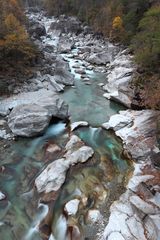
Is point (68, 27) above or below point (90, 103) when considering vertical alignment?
below

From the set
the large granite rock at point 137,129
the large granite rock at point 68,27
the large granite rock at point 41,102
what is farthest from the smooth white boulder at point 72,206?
the large granite rock at point 68,27

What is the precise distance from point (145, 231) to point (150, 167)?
4.33 meters

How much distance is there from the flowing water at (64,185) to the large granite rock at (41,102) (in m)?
0.83

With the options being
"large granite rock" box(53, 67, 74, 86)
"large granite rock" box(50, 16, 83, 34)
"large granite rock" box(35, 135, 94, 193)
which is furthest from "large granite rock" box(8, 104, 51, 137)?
"large granite rock" box(50, 16, 83, 34)

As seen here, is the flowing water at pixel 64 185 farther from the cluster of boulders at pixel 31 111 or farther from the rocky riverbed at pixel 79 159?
the cluster of boulders at pixel 31 111

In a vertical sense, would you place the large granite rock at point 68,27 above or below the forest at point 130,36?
below

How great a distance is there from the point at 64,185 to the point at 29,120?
608 centimetres

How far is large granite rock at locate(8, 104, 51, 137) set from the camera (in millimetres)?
17781

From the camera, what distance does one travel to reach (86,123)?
19125 mm

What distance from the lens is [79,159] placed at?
1505 cm

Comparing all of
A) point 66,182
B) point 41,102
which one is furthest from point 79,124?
point 66,182

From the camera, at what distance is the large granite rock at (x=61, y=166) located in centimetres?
1323

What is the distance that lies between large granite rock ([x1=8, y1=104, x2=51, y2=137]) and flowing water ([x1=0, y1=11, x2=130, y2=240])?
509 millimetres

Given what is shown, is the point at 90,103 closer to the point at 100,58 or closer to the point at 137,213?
the point at 100,58
